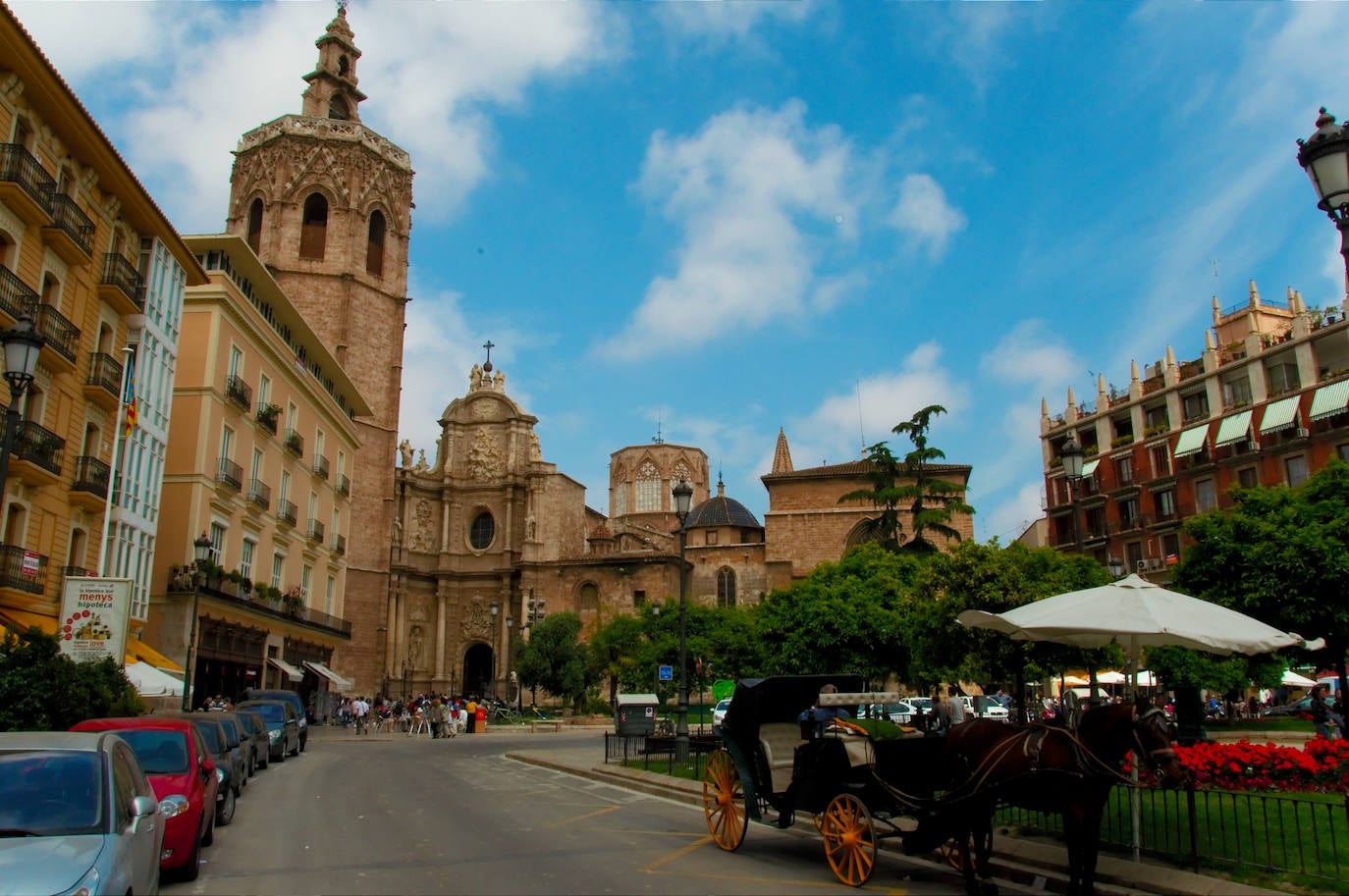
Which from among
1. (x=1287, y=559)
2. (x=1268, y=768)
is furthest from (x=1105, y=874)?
(x=1287, y=559)

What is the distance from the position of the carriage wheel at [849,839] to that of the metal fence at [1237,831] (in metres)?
1.99

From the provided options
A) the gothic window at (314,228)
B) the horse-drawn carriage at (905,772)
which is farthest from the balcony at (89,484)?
the gothic window at (314,228)

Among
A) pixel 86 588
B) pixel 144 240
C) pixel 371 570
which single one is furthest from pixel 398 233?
pixel 86 588

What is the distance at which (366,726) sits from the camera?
39094 mm

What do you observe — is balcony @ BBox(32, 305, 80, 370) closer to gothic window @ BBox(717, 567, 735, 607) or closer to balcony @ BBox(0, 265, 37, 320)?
balcony @ BBox(0, 265, 37, 320)

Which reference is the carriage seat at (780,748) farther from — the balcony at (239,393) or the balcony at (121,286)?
the balcony at (239,393)

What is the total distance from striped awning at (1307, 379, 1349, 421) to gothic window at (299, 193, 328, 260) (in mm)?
47627

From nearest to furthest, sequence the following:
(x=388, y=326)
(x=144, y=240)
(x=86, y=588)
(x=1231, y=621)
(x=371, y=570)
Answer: (x=1231, y=621)
(x=86, y=588)
(x=144, y=240)
(x=371, y=570)
(x=388, y=326)

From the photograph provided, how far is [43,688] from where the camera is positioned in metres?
14.0

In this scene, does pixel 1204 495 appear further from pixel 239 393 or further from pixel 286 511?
pixel 239 393

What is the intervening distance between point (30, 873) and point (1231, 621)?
9437 millimetres

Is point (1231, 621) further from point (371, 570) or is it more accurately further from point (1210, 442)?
point (371, 570)

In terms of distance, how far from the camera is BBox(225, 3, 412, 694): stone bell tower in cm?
5062

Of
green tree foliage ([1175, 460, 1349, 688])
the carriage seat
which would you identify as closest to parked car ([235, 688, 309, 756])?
the carriage seat
